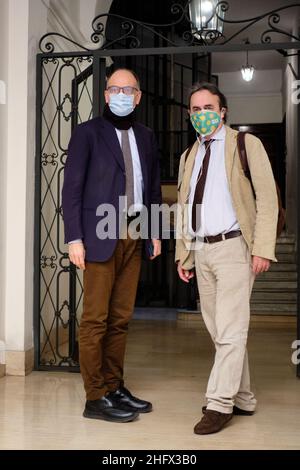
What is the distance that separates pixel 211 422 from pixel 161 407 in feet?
1.54

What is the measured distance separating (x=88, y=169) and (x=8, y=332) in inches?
59.4

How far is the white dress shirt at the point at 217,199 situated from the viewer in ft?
8.71

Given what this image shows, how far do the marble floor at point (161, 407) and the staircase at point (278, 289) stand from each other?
1.62m

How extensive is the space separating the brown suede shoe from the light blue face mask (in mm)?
1499

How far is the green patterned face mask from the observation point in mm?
2678

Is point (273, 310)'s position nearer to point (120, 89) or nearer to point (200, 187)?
point (200, 187)

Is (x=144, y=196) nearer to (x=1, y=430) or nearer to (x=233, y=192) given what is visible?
(x=233, y=192)

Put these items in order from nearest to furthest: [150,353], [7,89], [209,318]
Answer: [209,318] → [7,89] → [150,353]

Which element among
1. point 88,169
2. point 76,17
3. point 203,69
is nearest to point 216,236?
point 88,169

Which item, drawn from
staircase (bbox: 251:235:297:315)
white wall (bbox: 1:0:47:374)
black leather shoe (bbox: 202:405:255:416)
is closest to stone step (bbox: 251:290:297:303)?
staircase (bbox: 251:235:297:315)

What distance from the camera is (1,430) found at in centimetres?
260

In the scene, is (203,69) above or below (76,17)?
above

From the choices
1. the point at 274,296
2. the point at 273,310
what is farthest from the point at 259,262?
the point at 274,296

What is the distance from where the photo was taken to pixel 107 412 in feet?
8.92
